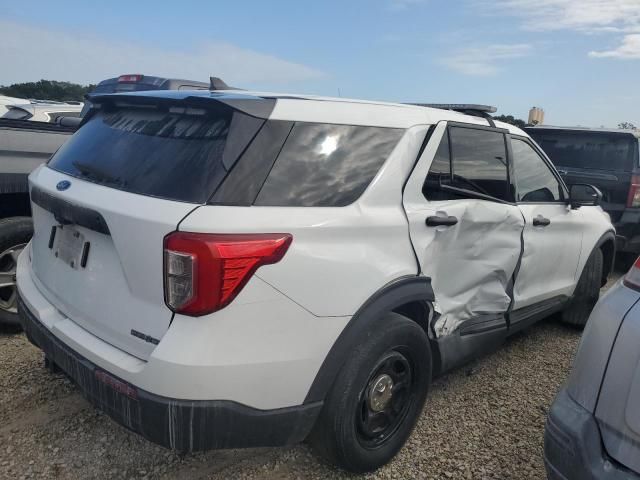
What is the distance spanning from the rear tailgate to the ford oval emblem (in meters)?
0.03

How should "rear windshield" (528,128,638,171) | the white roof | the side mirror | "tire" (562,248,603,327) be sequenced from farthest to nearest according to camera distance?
"rear windshield" (528,128,638,171), "tire" (562,248,603,327), the side mirror, the white roof

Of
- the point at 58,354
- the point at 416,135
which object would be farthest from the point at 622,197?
the point at 58,354

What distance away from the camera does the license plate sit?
2365 millimetres

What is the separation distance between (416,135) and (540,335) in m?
2.84

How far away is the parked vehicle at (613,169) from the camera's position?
6414 millimetres

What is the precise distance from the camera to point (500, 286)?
343cm

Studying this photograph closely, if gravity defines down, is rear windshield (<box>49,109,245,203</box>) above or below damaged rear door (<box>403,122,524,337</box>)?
above

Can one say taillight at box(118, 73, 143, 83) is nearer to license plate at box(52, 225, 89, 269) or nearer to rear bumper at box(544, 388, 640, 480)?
license plate at box(52, 225, 89, 269)

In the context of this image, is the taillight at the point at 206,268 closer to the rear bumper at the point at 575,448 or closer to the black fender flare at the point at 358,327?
the black fender flare at the point at 358,327

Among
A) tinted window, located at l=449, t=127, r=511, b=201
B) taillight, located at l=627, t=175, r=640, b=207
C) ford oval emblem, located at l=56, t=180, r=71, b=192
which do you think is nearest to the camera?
ford oval emblem, located at l=56, t=180, r=71, b=192

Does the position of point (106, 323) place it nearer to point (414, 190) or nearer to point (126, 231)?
point (126, 231)

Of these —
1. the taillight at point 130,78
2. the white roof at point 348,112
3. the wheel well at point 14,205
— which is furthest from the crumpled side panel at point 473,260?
the taillight at point 130,78

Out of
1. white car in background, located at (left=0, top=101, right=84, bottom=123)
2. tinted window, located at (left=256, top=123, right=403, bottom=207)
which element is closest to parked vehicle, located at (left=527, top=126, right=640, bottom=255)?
tinted window, located at (left=256, top=123, right=403, bottom=207)

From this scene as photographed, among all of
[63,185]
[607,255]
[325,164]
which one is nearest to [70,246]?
[63,185]
